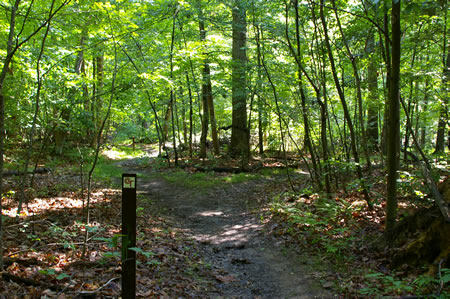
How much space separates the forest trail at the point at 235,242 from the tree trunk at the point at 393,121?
1.52 meters

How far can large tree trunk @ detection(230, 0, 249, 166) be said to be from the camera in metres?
12.1

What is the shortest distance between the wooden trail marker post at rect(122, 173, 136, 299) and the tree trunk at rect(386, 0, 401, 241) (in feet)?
12.1

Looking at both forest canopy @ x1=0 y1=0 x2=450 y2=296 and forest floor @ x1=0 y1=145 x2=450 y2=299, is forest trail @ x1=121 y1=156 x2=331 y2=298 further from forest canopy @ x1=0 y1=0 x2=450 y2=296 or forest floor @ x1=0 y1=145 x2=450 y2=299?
forest canopy @ x1=0 y1=0 x2=450 y2=296

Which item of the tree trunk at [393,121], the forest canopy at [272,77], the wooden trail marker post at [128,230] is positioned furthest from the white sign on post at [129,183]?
the tree trunk at [393,121]

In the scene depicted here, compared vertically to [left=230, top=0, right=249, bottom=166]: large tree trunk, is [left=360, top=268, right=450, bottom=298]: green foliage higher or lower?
lower

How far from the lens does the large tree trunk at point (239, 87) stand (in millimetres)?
12127

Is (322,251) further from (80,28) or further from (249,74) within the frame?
(249,74)

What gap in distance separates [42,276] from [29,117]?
5.16 meters

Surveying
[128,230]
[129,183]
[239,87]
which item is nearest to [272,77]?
[239,87]

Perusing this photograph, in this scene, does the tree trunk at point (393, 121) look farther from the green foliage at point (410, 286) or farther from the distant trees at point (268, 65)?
the green foliage at point (410, 286)

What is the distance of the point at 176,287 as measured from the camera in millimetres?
4145

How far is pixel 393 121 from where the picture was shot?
454 centimetres

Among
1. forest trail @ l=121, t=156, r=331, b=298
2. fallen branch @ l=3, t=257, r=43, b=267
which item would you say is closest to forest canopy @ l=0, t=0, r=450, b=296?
fallen branch @ l=3, t=257, r=43, b=267

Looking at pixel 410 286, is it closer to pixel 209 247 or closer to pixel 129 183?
pixel 129 183
